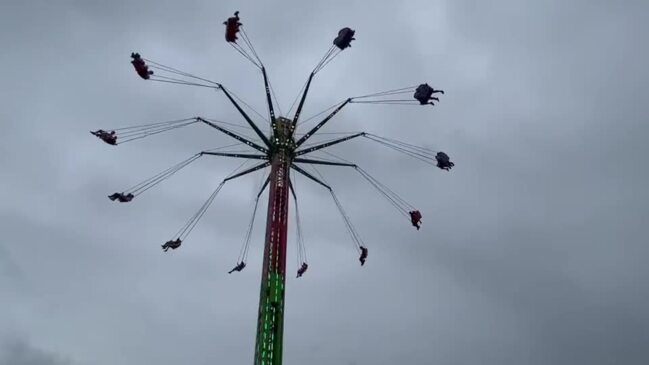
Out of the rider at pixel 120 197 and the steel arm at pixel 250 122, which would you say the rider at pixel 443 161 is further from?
the rider at pixel 120 197

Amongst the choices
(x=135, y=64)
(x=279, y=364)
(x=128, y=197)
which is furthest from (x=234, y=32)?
(x=279, y=364)

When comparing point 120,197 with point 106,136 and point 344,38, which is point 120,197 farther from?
point 344,38

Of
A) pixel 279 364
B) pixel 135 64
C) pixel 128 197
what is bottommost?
pixel 279 364

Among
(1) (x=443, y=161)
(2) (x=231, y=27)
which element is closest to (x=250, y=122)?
(2) (x=231, y=27)

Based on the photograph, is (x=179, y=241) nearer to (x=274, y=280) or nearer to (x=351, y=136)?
(x=274, y=280)

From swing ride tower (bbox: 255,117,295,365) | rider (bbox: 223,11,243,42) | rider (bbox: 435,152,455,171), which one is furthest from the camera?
rider (bbox: 435,152,455,171)

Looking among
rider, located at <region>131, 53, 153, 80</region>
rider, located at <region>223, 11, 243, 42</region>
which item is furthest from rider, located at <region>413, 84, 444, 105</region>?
rider, located at <region>131, 53, 153, 80</region>

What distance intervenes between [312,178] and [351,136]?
13.0 ft

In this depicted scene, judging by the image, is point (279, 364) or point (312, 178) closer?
point (279, 364)

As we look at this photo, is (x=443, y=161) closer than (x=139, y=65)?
No

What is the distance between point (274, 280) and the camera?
121 ft

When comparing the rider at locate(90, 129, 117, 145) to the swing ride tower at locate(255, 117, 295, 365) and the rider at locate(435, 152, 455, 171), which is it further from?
the rider at locate(435, 152, 455, 171)

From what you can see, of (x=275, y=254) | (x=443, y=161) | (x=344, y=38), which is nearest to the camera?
(x=275, y=254)

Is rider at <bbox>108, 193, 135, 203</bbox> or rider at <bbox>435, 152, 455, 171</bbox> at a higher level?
rider at <bbox>435, 152, 455, 171</bbox>
